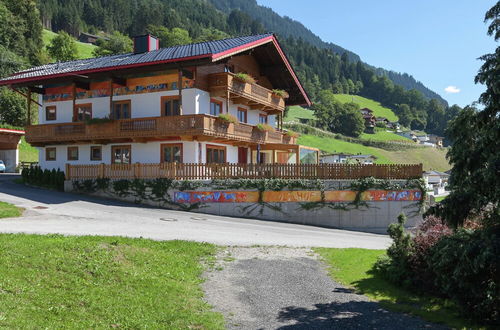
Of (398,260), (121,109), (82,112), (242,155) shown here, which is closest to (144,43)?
(121,109)

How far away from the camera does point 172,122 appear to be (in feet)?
82.7

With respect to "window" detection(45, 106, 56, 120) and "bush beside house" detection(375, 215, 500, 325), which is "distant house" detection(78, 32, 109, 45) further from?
"bush beside house" detection(375, 215, 500, 325)

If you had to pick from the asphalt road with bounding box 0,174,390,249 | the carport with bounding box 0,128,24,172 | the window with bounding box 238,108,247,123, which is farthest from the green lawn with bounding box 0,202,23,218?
the carport with bounding box 0,128,24,172

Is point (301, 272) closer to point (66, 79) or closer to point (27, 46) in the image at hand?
point (66, 79)

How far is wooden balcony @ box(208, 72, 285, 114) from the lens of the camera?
90.7ft

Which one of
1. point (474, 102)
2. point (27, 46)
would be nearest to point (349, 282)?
point (474, 102)

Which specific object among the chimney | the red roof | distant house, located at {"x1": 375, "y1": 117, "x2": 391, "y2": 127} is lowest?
the red roof

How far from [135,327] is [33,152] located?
48684 millimetres

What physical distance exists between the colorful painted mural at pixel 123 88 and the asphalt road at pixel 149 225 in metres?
7.91

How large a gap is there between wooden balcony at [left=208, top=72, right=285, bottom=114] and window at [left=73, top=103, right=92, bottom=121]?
9026mm

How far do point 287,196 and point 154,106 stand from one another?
1092 centimetres

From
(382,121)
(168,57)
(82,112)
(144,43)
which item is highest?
(382,121)

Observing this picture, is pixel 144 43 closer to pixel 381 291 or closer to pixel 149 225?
pixel 149 225

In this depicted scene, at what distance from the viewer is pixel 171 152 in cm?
2747
